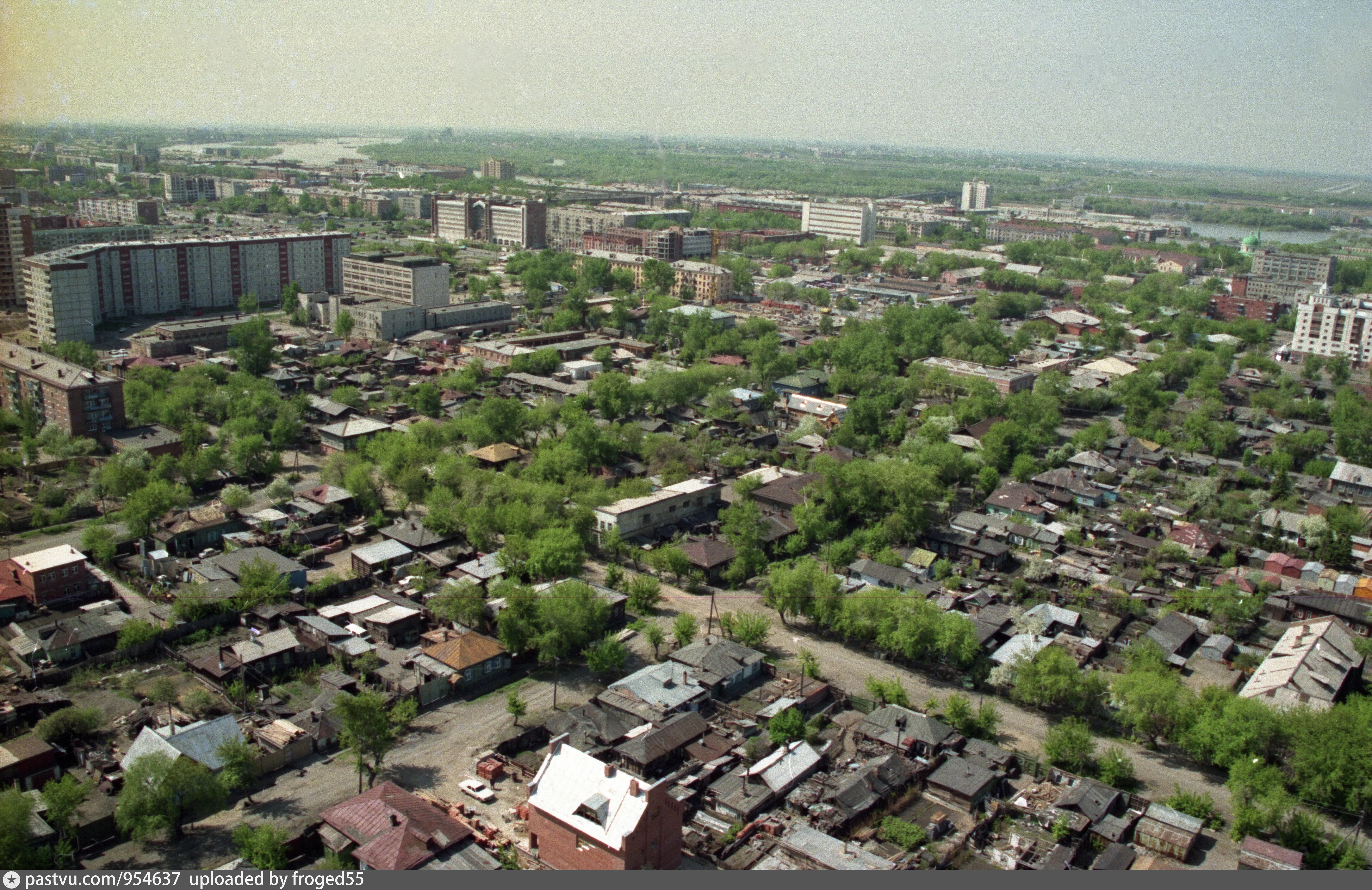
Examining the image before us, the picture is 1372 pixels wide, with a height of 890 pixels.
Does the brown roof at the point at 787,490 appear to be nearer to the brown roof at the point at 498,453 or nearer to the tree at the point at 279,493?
the brown roof at the point at 498,453

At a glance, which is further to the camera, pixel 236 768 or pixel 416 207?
pixel 416 207

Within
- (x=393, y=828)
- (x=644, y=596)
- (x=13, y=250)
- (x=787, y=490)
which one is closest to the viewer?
(x=393, y=828)

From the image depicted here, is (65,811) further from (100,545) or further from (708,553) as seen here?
(708,553)

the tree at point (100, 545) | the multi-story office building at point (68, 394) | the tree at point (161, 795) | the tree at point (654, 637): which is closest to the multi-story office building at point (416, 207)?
the multi-story office building at point (68, 394)

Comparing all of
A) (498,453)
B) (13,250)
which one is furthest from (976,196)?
(498,453)

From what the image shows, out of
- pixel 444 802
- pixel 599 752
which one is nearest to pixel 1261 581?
pixel 599 752
